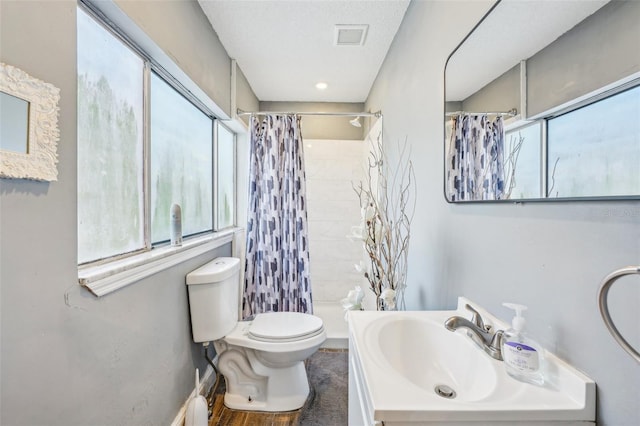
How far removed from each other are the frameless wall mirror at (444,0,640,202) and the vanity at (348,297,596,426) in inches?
16.4

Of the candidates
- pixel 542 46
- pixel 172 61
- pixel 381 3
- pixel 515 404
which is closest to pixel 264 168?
pixel 172 61

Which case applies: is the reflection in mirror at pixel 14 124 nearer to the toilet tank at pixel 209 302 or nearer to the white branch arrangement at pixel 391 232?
the toilet tank at pixel 209 302

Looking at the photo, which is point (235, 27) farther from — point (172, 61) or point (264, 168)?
point (264, 168)

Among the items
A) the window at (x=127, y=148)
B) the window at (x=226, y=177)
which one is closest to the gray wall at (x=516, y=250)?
the window at (x=127, y=148)

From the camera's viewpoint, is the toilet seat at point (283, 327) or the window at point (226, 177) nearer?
the toilet seat at point (283, 327)

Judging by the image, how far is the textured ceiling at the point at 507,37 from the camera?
0.67 meters

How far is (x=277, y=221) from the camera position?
2506 millimetres

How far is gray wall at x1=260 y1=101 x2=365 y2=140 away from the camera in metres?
3.38

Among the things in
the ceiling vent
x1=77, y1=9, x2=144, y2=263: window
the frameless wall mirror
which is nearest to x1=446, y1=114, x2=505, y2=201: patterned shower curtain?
the frameless wall mirror

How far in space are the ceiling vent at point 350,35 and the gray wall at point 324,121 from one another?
1.25 m

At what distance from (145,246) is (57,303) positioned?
2.00 feet

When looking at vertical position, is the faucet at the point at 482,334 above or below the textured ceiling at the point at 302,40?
below

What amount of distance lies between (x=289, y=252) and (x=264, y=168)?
0.72 m

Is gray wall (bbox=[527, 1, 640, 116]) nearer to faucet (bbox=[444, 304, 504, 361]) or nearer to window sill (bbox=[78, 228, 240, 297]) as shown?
faucet (bbox=[444, 304, 504, 361])
